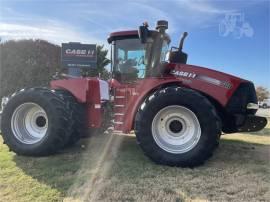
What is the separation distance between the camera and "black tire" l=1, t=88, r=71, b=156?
5.96 m

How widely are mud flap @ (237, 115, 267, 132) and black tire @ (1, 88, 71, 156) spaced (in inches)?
121

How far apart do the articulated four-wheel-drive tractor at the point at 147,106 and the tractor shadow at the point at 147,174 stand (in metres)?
0.28

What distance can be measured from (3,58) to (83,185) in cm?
1889

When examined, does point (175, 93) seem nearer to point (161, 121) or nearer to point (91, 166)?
point (161, 121)

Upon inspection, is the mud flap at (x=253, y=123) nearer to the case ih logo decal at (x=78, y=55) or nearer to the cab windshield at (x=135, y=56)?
the cab windshield at (x=135, y=56)

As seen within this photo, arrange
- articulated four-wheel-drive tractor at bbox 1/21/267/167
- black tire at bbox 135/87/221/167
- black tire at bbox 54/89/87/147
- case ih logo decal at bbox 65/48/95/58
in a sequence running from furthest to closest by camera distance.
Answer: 1. case ih logo decal at bbox 65/48/95/58
2. black tire at bbox 54/89/87/147
3. articulated four-wheel-drive tractor at bbox 1/21/267/167
4. black tire at bbox 135/87/221/167

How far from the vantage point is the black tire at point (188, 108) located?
17.5ft

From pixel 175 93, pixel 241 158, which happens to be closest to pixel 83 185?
pixel 175 93

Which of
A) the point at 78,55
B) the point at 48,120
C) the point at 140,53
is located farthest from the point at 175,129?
the point at 78,55

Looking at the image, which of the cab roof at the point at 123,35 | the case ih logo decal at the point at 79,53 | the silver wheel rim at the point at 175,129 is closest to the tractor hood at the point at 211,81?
the silver wheel rim at the point at 175,129

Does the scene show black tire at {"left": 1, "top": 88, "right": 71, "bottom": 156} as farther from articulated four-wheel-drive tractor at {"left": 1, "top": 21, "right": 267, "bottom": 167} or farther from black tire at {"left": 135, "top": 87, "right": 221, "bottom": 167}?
black tire at {"left": 135, "top": 87, "right": 221, "bottom": 167}

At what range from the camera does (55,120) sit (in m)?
5.96

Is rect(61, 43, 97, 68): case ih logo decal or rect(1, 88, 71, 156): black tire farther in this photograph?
rect(61, 43, 97, 68): case ih logo decal

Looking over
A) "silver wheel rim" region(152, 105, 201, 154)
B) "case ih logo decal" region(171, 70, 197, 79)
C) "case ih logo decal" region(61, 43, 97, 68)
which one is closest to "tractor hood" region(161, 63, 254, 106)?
"case ih logo decal" region(171, 70, 197, 79)
